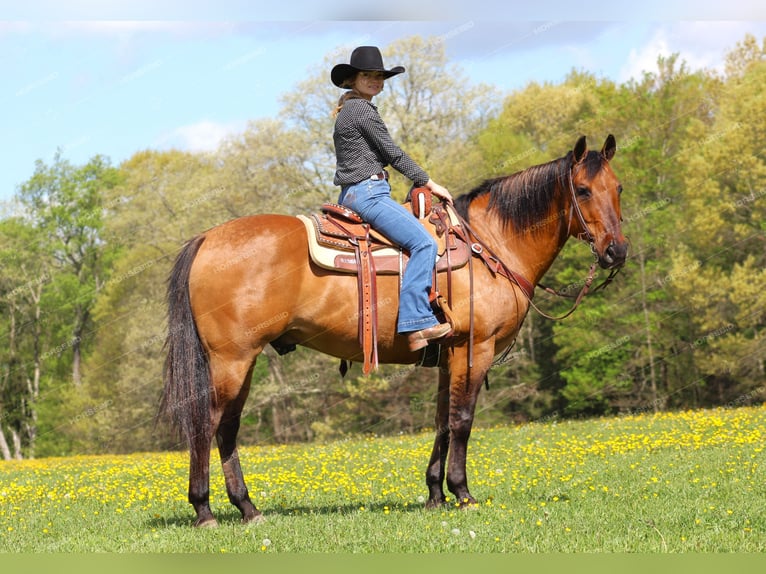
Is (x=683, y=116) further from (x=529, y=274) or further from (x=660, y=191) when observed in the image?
(x=529, y=274)

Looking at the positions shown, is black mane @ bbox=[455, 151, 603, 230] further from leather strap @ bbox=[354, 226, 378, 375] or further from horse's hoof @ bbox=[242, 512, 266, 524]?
horse's hoof @ bbox=[242, 512, 266, 524]

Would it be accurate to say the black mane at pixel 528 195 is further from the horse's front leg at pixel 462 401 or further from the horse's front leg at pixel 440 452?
the horse's front leg at pixel 440 452

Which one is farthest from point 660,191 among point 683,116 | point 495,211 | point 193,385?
point 193,385

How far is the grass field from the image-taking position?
20.8 feet

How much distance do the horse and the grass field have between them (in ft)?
2.56

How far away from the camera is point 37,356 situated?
140ft

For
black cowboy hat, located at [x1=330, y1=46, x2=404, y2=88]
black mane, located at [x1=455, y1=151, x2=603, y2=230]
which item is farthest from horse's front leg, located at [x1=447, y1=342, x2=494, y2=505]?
black cowboy hat, located at [x1=330, y1=46, x2=404, y2=88]

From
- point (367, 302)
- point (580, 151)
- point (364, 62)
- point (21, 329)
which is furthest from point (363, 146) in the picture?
point (21, 329)

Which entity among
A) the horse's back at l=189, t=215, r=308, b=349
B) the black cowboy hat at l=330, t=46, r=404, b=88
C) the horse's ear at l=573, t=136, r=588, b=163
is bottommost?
the horse's back at l=189, t=215, r=308, b=349

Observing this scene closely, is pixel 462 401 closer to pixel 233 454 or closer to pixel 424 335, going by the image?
pixel 424 335

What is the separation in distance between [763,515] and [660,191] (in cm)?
2974

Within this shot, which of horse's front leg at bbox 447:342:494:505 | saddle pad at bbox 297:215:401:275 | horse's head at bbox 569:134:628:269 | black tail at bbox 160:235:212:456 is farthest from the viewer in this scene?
horse's head at bbox 569:134:628:269

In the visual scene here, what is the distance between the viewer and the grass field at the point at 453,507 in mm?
6352

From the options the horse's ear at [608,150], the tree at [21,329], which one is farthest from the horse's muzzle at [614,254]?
the tree at [21,329]
